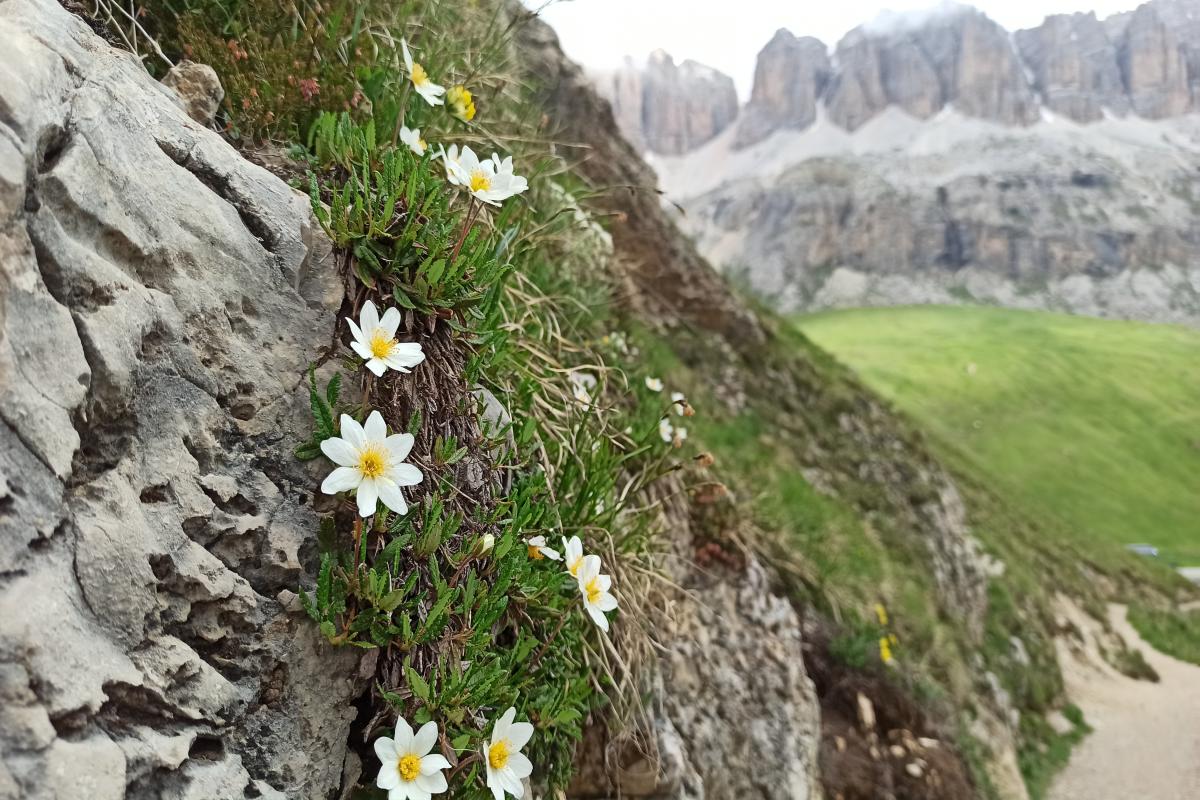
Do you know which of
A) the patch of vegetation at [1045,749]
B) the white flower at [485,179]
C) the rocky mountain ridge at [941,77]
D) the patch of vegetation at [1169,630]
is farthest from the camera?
the rocky mountain ridge at [941,77]

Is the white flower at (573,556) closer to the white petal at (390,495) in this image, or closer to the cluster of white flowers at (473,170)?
the white petal at (390,495)

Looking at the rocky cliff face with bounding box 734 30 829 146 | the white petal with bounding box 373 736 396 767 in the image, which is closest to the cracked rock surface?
the white petal with bounding box 373 736 396 767

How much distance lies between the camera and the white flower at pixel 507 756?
1602 mm

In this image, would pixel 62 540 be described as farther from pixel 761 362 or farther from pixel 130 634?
pixel 761 362

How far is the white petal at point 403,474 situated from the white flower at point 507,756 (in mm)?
590

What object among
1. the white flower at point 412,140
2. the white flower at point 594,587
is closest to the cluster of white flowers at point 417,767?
the white flower at point 594,587

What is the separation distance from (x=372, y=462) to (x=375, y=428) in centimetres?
8

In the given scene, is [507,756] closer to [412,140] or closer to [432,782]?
[432,782]

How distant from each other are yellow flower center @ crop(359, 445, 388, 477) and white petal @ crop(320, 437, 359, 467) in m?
0.02

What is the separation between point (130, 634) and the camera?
131cm

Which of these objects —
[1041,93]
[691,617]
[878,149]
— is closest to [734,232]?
[878,149]

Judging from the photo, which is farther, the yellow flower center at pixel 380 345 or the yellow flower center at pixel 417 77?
the yellow flower center at pixel 417 77

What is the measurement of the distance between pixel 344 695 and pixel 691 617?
2757 millimetres

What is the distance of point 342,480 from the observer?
1.51 m
